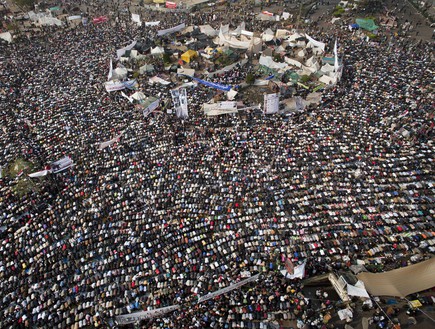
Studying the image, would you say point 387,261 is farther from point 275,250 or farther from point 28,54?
point 28,54

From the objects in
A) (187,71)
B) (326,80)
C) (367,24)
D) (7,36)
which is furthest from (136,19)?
(367,24)

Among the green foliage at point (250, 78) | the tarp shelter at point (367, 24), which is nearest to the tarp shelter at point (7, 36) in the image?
the green foliage at point (250, 78)

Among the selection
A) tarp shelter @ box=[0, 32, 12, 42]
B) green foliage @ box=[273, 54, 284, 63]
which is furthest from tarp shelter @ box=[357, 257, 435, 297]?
tarp shelter @ box=[0, 32, 12, 42]

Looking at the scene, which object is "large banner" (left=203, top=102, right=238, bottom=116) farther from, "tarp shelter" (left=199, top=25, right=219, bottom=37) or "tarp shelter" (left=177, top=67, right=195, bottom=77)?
"tarp shelter" (left=199, top=25, right=219, bottom=37)

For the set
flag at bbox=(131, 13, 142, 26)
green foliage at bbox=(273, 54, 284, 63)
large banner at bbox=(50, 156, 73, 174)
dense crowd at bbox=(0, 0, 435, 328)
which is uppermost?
flag at bbox=(131, 13, 142, 26)

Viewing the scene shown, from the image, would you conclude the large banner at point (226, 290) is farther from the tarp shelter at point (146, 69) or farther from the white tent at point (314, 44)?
the white tent at point (314, 44)

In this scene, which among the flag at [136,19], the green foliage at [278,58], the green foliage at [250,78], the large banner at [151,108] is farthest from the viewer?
the flag at [136,19]
